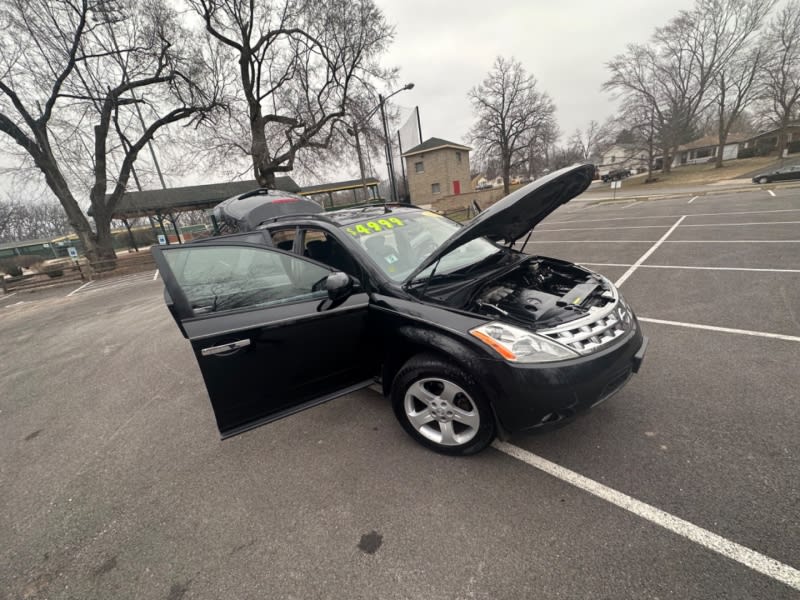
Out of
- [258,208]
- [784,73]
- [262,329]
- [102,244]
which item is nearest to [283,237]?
[262,329]

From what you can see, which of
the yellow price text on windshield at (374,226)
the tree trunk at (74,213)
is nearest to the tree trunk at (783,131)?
the yellow price text on windshield at (374,226)

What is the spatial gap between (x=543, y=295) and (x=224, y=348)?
2.22 metres

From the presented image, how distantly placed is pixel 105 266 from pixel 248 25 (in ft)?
44.5

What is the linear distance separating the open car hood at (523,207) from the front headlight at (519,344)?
0.63 metres

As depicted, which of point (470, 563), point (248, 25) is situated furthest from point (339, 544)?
point (248, 25)

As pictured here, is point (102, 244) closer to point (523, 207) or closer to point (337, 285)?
point (337, 285)

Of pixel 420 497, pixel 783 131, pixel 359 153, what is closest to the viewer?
pixel 420 497

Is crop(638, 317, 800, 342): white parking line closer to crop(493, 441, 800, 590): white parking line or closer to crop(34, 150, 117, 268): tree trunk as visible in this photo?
crop(493, 441, 800, 590): white parking line

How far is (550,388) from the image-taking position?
1.88 metres

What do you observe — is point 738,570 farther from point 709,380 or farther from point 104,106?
point 104,106

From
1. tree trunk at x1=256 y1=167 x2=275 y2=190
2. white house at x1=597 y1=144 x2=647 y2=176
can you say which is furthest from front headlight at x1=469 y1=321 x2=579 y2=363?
white house at x1=597 y1=144 x2=647 y2=176

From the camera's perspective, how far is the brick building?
36219mm

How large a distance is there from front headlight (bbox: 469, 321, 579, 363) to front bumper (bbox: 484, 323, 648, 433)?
0.04m

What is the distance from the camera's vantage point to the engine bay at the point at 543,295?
2.18m
